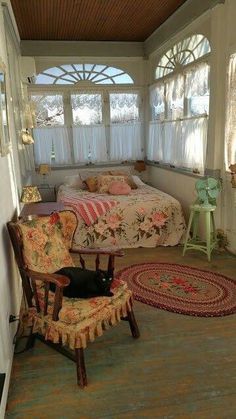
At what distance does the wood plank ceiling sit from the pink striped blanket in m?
2.44

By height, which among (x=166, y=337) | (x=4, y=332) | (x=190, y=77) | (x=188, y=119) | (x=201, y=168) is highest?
(x=190, y=77)

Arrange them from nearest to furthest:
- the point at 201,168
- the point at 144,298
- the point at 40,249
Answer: the point at 40,249, the point at 144,298, the point at 201,168

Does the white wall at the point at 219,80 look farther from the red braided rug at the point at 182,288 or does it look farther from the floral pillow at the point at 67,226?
the floral pillow at the point at 67,226

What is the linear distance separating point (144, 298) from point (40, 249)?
44.0 inches

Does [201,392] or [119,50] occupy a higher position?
[119,50]

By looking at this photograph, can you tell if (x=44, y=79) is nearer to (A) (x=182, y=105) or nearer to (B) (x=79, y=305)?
(A) (x=182, y=105)

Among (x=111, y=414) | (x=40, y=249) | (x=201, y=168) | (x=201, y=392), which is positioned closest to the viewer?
(x=111, y=414)

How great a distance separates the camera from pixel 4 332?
1956 millimetres

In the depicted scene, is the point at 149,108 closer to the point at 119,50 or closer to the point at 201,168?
the point at 119,50

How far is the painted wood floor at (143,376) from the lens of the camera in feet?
5.85

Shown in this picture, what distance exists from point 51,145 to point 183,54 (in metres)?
2.64

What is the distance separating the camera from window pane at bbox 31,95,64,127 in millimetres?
5758

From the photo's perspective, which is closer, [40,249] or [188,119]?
[40,249]

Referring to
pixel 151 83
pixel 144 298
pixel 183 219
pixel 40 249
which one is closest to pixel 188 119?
pixel 183 219
